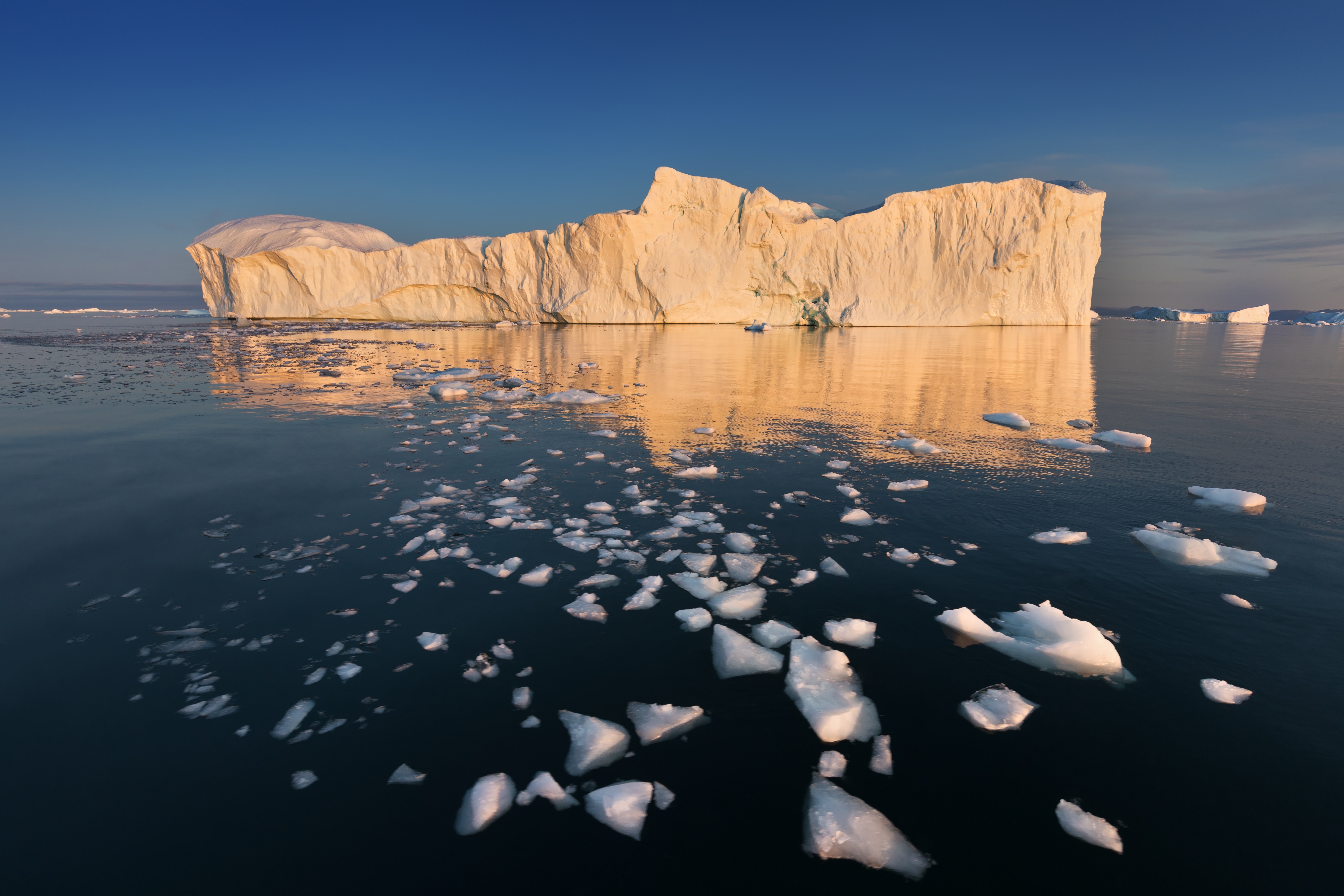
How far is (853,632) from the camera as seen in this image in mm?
2066

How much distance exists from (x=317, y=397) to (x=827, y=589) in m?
6.98

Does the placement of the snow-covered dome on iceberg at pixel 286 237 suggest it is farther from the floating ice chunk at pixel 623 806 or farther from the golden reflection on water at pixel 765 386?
the floating ice chunk at pixel 623 806

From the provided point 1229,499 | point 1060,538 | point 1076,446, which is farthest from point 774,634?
point 1076,446

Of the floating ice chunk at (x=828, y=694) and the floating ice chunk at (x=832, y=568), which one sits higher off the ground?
the floating ice chunk at (x=832, y=568)

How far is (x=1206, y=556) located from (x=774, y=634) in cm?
213

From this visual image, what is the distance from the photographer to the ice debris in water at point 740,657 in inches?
74.2

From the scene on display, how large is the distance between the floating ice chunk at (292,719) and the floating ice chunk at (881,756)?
1.56m

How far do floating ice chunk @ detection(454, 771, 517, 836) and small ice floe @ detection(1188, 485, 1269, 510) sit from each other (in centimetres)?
402

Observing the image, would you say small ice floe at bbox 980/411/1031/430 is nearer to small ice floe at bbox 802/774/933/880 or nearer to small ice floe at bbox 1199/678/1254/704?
small ice floe at bbox 1199/678/1254/704

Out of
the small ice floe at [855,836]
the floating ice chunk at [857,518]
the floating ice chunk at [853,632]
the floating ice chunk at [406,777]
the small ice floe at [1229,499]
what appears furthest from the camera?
the small ice floe at [1229,499]

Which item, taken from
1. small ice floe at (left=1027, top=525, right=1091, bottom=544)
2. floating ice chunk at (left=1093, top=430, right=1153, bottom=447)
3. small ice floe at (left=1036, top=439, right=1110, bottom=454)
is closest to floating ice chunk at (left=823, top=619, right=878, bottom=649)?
small ice floe at (left=1027, top=525, right=1091, bottom=544)

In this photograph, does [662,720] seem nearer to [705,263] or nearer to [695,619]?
[695,619]

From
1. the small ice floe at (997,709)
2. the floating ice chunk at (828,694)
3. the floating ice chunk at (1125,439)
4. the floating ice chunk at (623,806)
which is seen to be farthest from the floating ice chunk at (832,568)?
the floating ice chunk at (1125,439)

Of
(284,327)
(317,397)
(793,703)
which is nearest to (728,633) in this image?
(793,703)
